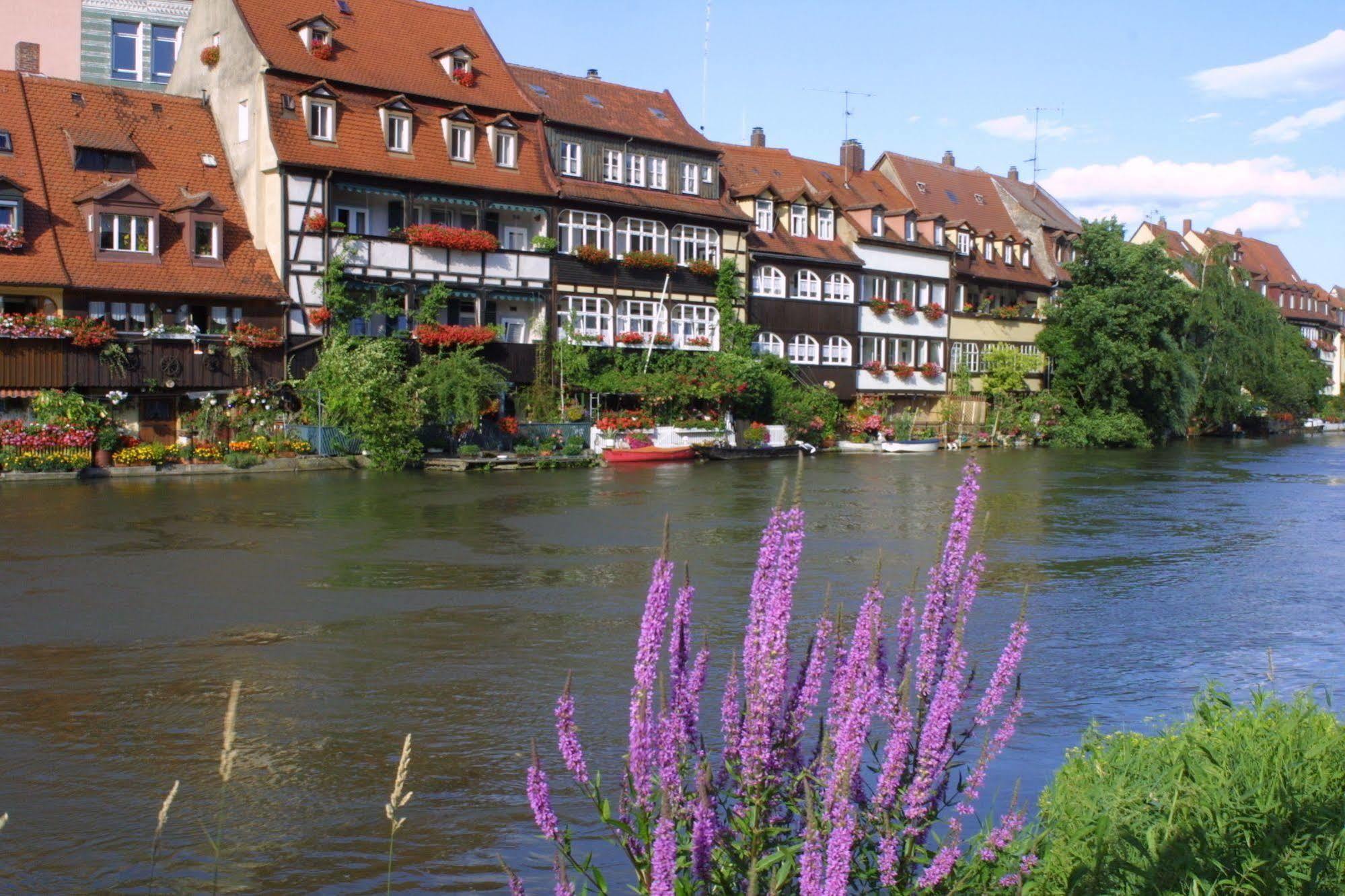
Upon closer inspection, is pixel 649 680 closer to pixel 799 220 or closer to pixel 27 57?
pixel 27 57

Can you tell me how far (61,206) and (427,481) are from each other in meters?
11.7

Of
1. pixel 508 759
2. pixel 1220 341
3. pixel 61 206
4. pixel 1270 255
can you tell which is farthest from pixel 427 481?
pixel 1270 255

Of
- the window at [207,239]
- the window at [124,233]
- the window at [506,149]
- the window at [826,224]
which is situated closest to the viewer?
the window at [124,233]

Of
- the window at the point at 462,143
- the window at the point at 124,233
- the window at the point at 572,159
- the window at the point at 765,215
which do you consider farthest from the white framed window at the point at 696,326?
the window at the point at 124,233

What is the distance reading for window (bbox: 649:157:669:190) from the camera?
46.1 meters

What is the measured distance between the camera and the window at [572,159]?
43438mm

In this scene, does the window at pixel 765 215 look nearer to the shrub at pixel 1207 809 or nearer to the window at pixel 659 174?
the window at pixel 659 174

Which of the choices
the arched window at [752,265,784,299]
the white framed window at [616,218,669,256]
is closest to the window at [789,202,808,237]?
the arched window at [752,265,784,299]

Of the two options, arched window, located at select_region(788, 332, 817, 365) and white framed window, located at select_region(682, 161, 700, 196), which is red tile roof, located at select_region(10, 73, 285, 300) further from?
arched window, located at select_region(788, 332, 817, 365)

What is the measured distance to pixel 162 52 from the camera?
4419cm

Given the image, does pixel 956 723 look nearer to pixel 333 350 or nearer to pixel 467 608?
pixel 467 608

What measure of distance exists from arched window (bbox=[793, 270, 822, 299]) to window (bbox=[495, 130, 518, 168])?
552 inches

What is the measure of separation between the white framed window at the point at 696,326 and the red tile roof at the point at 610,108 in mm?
5635

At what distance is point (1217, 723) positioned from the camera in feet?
24.3
